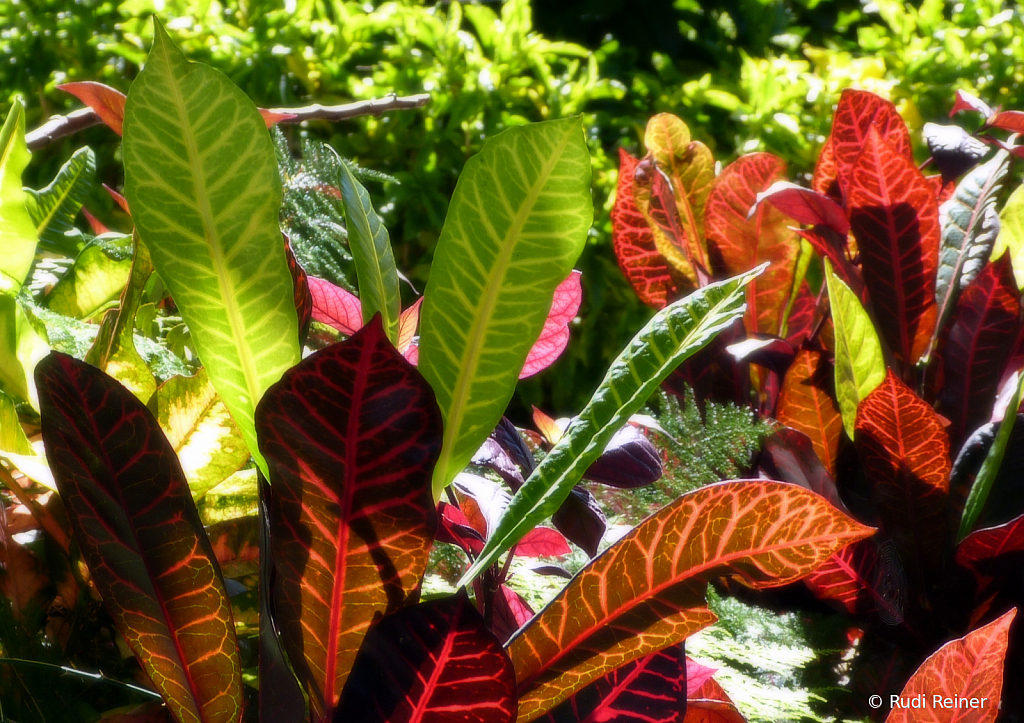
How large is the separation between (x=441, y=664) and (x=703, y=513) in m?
0.15

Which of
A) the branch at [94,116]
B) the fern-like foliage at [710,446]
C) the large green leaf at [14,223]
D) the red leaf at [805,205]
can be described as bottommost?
Result: the fern-like foliage at [710,446]

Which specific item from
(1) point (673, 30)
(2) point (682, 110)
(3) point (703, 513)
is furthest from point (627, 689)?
(1) point (673, 30)

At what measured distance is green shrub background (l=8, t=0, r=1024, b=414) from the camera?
2186 millimetres

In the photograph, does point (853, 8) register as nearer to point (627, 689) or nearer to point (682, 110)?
point (682, 110)

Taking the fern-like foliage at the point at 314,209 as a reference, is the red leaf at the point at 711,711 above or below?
below

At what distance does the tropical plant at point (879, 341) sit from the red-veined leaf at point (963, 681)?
0.65 ft

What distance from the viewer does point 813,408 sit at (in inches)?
32.5

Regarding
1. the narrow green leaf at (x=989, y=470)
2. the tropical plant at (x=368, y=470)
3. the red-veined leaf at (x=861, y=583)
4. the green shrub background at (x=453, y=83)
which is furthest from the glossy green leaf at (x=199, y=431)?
the green shrub background at (x=453, y=83)

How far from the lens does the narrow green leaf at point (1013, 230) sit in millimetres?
917

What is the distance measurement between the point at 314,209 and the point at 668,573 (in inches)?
31.7

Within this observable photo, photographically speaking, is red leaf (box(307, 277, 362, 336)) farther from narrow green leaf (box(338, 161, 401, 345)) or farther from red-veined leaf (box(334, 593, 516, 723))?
red-veined leaf (box(334, 593, 516, 723))

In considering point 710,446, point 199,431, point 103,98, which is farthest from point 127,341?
point 710,446

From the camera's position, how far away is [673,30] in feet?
10.2

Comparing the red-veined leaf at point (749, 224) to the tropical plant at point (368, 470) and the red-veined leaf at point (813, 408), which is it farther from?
the tropical plant at point (368, 470)
